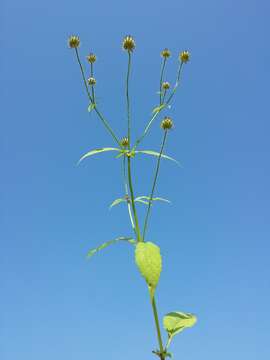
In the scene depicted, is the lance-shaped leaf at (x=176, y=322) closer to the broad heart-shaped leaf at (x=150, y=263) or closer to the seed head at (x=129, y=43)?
the broad heart-shaped leaf at (x=150, y=263)

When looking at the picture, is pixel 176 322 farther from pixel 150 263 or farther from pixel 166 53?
pixel 166 53

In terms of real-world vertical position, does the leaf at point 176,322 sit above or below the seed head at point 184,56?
below

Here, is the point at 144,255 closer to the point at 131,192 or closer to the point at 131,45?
the point at 131,192

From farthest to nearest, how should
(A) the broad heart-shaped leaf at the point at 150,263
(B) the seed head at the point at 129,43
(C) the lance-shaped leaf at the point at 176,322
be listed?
(B) the seed head at the point at 129,43 → (C) the lance-shaped leaf at the point at 176,322 → (A) the broad heart-shaped leaf at the point at 150,263

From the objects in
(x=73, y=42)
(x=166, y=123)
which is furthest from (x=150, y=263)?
(x=73, y=42)

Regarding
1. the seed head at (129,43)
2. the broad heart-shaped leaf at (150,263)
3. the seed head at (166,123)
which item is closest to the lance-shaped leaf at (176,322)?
the broad heart-shaped leaf at (150,263)

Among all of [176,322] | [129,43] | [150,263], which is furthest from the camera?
[129,43]
